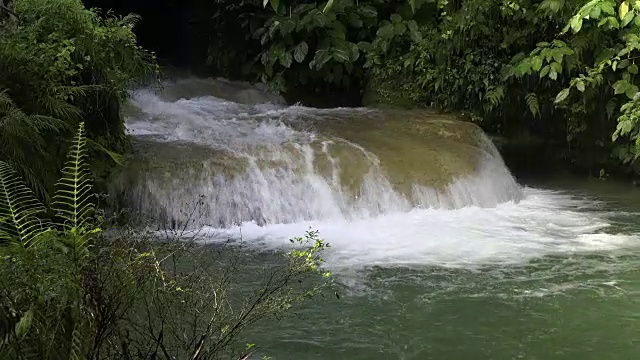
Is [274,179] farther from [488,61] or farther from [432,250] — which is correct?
[488,61]

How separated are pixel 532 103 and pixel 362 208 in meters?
3.01

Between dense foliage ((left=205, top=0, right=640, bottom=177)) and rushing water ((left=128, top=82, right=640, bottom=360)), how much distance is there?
0.82 meters

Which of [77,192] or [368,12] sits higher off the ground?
[368,12]

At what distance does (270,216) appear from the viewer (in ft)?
20.7

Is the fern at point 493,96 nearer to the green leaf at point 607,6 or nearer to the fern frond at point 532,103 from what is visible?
the fern frond at point 532,103

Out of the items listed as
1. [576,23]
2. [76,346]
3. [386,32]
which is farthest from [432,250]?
[386,32]

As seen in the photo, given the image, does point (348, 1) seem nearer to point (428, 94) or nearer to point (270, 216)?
point (428, 94)

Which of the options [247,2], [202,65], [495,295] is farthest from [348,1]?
[495,295]

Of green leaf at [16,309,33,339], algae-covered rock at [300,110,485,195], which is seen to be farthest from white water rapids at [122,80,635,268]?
green leaf at [16,309,33,339]

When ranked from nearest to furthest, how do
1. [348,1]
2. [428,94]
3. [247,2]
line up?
[428,94]
[348,1]
[247,2]

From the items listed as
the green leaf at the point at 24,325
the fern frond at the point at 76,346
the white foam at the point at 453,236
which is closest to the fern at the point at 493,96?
the white foam at the point at 453,236

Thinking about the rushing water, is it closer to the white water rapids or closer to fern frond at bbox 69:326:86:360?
the white water rapids

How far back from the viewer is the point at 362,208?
654 centimetres

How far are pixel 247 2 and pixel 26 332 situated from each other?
10.2 meters
